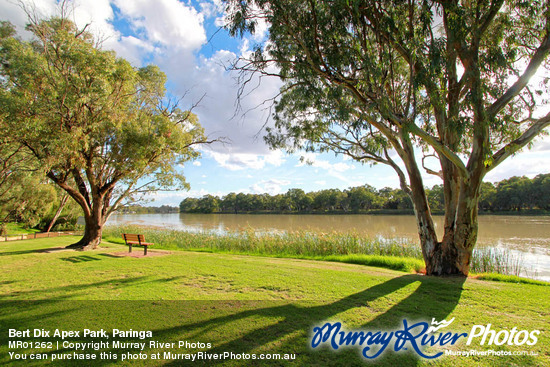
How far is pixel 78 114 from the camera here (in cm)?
752

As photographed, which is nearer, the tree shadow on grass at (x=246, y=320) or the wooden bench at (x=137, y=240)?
the tree shadow on grass at (x=246, y=320)

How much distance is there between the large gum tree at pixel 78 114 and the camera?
23.0ft

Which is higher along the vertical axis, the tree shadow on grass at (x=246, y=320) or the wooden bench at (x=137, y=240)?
the wooden bench at (x=137, y=240)

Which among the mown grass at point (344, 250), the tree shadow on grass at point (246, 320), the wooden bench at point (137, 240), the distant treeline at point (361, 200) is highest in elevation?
the distant treeline at point (361, 200)

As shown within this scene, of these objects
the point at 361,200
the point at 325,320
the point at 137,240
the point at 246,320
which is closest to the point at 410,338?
the point at 325,320

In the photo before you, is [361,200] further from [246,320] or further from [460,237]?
[246,320]

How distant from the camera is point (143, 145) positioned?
28.0 ft

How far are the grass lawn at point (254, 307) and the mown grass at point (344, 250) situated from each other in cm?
253

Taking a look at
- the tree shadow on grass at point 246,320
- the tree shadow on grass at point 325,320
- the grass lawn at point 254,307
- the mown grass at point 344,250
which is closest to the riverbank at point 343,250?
the mown grass at point 344,250

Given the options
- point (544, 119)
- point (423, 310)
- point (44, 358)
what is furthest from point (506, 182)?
point (44, 358)

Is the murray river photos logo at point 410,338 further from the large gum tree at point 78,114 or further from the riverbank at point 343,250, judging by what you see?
the large gum tree at point 78,114

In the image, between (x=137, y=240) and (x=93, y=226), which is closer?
(x=137, y=240)

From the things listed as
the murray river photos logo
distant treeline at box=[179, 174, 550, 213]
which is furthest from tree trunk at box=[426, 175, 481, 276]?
distant treeline at box=[179, 174, 550, 213]

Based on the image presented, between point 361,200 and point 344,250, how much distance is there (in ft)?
193
